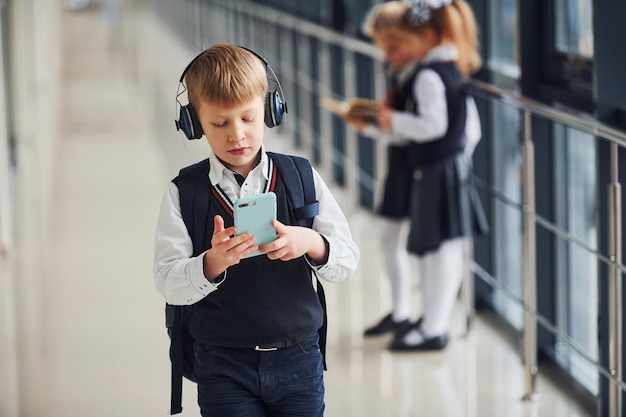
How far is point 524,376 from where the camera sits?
237 cm

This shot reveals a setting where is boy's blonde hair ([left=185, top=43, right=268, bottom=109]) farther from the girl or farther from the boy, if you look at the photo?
the girl

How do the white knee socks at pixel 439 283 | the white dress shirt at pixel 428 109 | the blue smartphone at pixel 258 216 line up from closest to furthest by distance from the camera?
the blue smartphone at pixel 258 216, the white dress shirt at pixel 428 109, the white knee socks at pixel 439 283

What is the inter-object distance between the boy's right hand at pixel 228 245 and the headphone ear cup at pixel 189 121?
115 millimetres

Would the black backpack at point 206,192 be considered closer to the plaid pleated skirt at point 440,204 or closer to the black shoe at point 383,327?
the plaid pleated skirt at point 440,204

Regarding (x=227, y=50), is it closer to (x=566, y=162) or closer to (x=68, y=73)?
(x=566, y=162)

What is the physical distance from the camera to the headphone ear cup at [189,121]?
1.30 metres

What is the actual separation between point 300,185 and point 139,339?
→ 4.50 feet

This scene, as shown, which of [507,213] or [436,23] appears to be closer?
[436,23]

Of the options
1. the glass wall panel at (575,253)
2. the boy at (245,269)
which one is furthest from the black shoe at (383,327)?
the boy at (245,269)

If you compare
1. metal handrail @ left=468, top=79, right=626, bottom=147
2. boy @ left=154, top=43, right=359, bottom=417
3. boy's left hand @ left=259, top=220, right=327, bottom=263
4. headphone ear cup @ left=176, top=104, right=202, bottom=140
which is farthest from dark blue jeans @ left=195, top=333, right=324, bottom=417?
metal handrail @ left=468, top=79, right=626, bottom=147

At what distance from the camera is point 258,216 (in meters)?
1.24

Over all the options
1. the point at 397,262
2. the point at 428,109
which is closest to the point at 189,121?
the point at 428,109

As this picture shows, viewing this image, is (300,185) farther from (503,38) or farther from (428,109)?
(503,38)

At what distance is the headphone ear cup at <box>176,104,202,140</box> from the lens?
1300 mm
